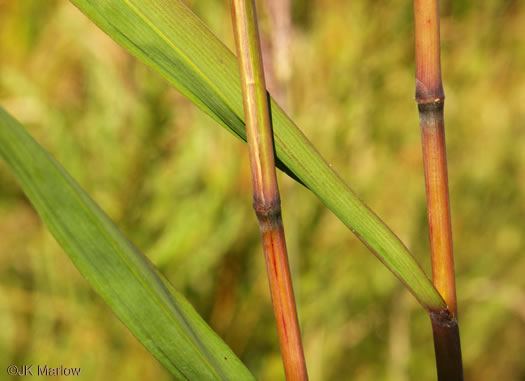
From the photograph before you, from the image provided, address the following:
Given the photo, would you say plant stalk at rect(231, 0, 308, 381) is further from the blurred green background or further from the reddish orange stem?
the blurred green background

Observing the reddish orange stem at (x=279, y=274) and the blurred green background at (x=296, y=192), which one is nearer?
the reddish orange stem at (x=279, y=274)

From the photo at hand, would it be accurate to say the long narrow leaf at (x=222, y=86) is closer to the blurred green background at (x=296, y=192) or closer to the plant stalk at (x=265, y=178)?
the plant stalk at (x=265, y=178)

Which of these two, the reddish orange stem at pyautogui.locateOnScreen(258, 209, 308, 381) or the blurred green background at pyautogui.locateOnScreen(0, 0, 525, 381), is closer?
the reddish orange stem at pyautogui.locateOnScreen(258, 209, 308, 381)

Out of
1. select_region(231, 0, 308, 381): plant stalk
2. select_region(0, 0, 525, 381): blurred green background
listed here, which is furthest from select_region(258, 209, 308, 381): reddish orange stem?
select_region(0, 0, 525, 381): blurred green background

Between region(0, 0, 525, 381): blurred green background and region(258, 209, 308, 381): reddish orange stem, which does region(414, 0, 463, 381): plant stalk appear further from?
region(0, 0, 525, 381): blurred green background

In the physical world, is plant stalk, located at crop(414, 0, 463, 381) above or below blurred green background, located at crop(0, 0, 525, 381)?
below

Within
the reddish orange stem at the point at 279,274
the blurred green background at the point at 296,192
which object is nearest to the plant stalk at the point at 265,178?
the reddish orange stem at the point at 279,274

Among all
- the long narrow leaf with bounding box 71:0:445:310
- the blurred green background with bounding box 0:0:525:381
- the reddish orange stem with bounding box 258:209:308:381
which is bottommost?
the reddish orange stem with bounding box 258:209:308:381

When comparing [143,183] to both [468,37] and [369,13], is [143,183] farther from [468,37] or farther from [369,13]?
[468,37]
